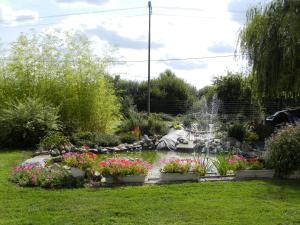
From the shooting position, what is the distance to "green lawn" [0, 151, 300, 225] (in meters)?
5.87

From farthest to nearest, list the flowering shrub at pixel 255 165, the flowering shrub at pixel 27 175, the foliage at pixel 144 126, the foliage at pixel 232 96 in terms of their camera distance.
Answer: the foliage at pixel 232 96 < the foliage at pixel 144 126 < the flowering shrub at pixel 255 165 < the flowering shrub at pixel 27 175

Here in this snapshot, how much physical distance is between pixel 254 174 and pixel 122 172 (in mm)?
2551

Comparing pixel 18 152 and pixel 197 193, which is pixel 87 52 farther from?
pixel 197 193

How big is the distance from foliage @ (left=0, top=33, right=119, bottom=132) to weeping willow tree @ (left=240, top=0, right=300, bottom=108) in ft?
17.0

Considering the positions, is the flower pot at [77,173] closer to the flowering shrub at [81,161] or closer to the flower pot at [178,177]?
the flowering shrub at [81,161]

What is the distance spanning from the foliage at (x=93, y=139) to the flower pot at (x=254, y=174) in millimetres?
6153

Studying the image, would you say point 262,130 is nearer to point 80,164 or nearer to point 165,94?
point 80,164

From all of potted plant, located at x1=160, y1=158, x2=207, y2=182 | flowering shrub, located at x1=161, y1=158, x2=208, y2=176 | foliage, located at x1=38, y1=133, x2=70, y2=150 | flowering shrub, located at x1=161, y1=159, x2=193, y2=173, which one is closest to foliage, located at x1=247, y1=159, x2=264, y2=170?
flowering shrub, located at x1=161, y1=158, x2=208, y2=176

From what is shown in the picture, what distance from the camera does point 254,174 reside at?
8805 mm

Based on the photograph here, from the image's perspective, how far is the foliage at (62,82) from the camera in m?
15.7

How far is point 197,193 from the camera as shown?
7.34 metres

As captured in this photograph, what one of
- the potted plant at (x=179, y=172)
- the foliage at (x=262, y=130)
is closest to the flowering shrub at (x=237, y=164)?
the potted plant at (x=179, y=172)

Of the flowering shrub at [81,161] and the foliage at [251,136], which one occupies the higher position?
the foliage at [251,136]

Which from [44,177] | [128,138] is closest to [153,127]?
[128,138]
